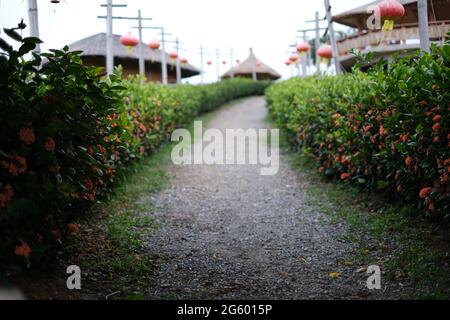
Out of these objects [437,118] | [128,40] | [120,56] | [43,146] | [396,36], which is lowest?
[43,146]

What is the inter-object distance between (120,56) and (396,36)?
15818mm

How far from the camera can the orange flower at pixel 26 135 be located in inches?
133

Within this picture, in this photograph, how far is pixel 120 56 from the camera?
919 inches

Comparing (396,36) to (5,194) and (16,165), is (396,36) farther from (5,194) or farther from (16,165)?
(5,194)

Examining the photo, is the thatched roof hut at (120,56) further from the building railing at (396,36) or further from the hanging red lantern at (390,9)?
the hanging red lantern at (390,9)

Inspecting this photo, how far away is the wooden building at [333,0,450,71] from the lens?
20.9ft

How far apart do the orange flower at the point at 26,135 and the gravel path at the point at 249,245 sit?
1.71 meters

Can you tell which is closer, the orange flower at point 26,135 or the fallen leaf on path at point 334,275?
the orange flower at point 26,135

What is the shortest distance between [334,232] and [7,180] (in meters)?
4.01

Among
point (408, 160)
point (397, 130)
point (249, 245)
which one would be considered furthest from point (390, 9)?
point (249, 245)

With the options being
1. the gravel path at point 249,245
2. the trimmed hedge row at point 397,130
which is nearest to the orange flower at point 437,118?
the trimmed hedge row at point 397,130

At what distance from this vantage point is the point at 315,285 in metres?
4.51

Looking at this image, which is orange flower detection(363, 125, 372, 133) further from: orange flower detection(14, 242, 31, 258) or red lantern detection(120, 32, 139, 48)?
red lantern detection(120, 32, 139, 48)
